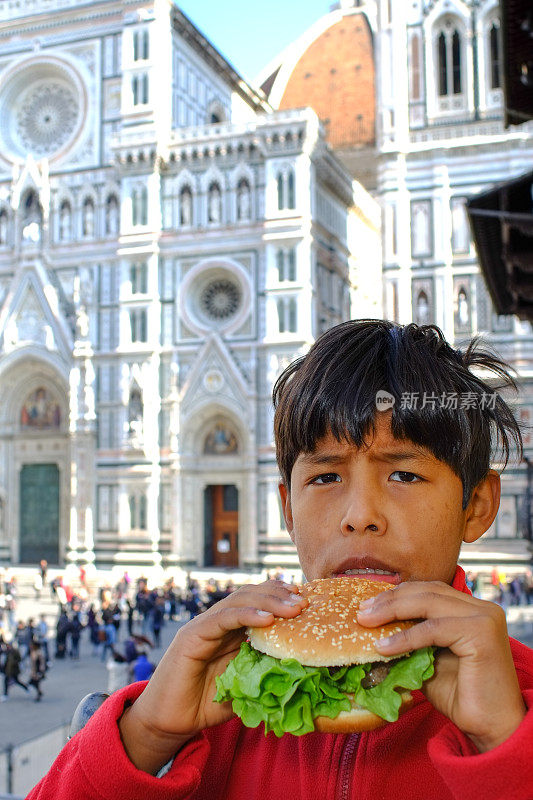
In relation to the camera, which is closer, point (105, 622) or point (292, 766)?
point (292, 766)

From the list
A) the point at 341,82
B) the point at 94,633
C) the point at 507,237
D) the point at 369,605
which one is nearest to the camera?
the point at 369,605

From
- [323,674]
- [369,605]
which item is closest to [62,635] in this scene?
[323,674]

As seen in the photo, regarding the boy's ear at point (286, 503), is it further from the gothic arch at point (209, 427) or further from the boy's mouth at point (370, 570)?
the gothic arch at point (209, 427)

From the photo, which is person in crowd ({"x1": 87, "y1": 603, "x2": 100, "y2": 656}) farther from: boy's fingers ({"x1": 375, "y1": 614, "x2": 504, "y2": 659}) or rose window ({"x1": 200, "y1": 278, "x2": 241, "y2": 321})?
boy's fingers ({"x1": 375, "y1": 614, "x2": 504, "y2": 659})

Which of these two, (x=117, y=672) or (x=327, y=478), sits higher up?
(x=327, y=478)

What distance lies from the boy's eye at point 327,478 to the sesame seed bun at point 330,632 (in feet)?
0.74

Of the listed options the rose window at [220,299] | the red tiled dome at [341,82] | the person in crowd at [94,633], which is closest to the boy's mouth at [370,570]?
the person in crowd at [94,633]

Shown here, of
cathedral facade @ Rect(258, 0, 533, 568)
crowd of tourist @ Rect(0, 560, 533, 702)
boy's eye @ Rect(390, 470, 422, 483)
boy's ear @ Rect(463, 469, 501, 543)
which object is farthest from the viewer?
cathedral facade @ Rect(258, 0, 533, 568)

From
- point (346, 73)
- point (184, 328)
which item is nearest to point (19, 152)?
point (184, 328)

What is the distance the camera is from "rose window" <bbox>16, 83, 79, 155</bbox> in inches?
1238

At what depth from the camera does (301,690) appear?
1489mm

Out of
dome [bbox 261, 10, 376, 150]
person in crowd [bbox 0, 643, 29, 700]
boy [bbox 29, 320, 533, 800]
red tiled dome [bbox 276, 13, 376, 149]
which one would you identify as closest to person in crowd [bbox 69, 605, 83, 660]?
person in crowd [bbox 0, 643, 29, 700]

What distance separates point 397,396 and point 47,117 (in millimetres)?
33169

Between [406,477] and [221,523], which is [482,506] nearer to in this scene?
[406,477]
